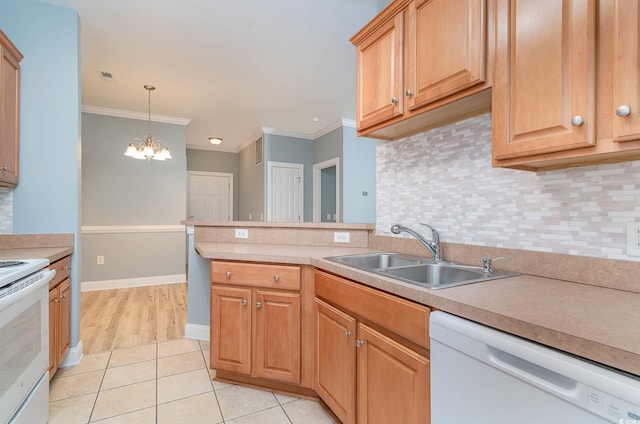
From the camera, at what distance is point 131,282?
4.69 meters

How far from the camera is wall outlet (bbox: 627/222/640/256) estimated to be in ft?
3.45

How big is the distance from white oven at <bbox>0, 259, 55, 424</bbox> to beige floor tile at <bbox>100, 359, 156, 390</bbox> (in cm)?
46

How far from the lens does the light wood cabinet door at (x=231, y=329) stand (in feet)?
6.26

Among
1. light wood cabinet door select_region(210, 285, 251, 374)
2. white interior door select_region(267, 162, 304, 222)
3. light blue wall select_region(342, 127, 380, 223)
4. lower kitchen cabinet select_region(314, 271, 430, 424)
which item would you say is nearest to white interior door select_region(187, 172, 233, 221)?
white interior door select_region(267, 162, 304, 222)

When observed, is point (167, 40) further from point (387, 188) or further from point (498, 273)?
point (498, 273)

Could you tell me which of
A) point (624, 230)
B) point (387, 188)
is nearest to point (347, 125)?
point (387, 188)

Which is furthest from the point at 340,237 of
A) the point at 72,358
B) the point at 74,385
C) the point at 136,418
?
the point at 72,358

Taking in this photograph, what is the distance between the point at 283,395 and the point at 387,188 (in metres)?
1.46

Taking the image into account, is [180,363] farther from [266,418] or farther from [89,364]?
[266,418]

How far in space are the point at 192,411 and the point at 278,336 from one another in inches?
24.1

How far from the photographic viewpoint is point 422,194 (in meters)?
1.89

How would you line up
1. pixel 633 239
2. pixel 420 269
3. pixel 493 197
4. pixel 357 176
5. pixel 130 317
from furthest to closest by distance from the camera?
1. pixel 357 176
2. pixel 130 317
3. pixel 420 269
4. pixel 493 197
5. pixel 633 239

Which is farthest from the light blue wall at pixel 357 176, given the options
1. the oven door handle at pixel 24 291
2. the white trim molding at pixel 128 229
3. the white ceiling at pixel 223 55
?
the oven door handle at pixel 24 291

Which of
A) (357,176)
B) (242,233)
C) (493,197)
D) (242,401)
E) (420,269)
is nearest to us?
(493,197)
